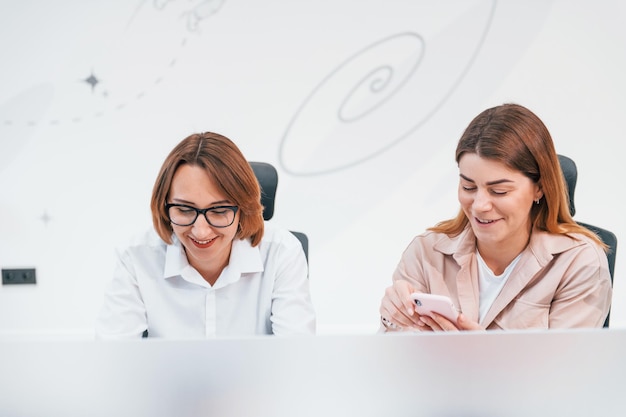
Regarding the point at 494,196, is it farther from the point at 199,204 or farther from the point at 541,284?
the point at 199,204

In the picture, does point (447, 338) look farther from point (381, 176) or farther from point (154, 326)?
point (381, 176)

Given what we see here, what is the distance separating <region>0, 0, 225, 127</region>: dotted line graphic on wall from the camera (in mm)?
3062

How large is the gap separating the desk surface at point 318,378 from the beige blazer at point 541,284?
1.02 metres

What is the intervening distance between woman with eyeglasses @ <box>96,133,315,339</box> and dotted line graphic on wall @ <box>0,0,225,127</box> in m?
1.62

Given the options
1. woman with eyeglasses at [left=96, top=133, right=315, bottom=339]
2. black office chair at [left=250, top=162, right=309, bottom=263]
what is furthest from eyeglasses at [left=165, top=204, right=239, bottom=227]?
black office chair at [left=250, top=162, right=309, bottom=263]

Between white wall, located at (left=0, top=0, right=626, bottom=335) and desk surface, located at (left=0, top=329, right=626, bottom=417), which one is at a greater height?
white wall, located at (left=0, top=0, right=626, bottom=335)

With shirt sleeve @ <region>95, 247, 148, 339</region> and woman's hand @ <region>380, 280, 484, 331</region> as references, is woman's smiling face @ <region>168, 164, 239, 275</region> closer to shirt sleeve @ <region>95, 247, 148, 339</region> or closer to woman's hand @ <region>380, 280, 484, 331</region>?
shirt sleeve @ <region>95, 247, 148, 339</region>

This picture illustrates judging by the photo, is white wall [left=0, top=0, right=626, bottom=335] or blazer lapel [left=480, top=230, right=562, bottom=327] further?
white wall [left=0, top=0, right=626, bottom=335]

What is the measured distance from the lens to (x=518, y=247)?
5.49ft

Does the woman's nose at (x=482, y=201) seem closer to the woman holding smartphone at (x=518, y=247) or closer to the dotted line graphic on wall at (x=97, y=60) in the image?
the woman holding smartphone at (x=518, y=247)

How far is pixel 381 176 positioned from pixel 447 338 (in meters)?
2.65

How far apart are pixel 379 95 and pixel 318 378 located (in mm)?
2679

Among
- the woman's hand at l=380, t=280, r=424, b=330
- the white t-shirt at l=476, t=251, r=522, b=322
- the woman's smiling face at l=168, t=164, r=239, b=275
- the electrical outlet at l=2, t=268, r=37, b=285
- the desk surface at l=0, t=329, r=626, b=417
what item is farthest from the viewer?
the electrical outlet at l=2, t=268, r=37, b=285

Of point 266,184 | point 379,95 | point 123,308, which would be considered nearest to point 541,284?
point 266,184
